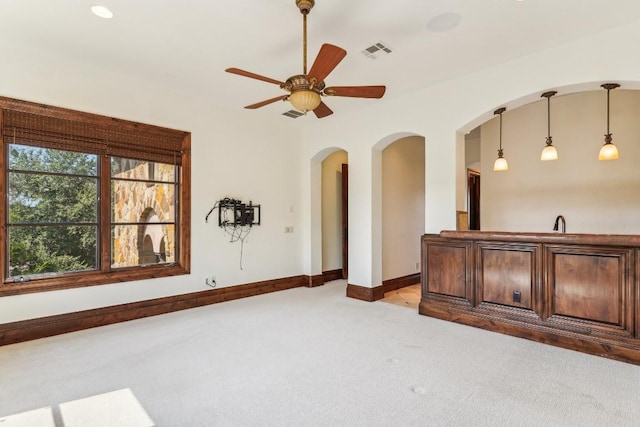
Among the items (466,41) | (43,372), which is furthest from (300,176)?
(43,372)

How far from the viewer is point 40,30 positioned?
10.7ft

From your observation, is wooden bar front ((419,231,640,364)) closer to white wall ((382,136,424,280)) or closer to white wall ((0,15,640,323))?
white wall ((0,15,640,323))

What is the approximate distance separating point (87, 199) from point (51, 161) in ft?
1.78

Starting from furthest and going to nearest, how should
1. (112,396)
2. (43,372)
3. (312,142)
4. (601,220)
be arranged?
(312,142), (601,220), (43,372), (112,396)

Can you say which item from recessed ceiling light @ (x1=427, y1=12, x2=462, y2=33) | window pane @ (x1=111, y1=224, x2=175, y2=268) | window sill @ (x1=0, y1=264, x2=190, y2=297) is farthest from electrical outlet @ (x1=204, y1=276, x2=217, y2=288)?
recessed ceiling light @ (x1=427, y1=12, x2=462, y2=33)

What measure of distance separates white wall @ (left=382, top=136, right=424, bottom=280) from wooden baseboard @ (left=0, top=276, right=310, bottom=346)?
6.91 ft

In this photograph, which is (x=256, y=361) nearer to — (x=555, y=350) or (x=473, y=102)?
(x=555, y=350)

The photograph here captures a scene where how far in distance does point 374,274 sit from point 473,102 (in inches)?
109

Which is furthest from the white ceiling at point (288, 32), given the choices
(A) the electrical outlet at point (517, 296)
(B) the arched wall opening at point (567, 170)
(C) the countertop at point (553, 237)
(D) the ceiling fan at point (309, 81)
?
(A) the electrical outlet at point (517, 296)

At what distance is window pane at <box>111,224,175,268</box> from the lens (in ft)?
14.2

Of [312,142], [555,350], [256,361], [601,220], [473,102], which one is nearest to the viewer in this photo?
[256,361]

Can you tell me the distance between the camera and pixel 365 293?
5230 millimetres

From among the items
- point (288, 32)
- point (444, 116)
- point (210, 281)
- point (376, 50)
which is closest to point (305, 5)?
point (288, 32)

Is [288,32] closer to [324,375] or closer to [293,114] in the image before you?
[293,114]
